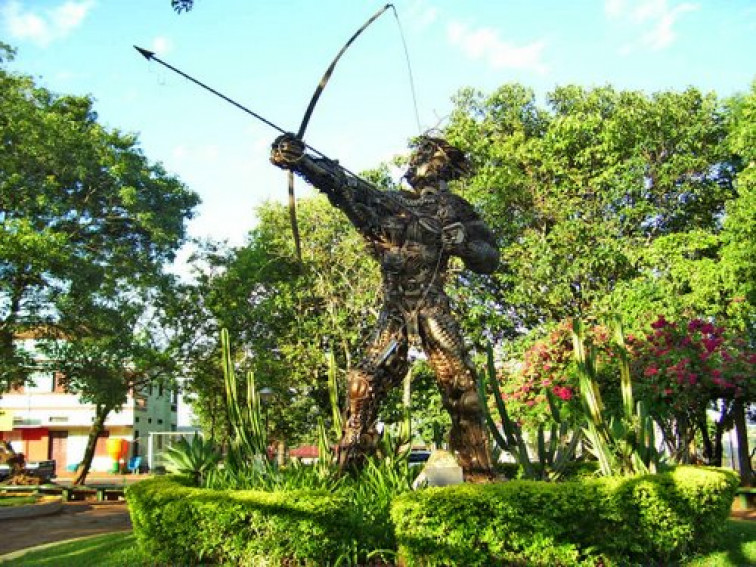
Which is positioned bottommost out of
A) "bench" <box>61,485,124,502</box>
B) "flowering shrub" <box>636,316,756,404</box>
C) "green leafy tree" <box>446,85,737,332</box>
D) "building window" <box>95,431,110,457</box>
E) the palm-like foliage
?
"bench" <box>61,485,124,502</box>

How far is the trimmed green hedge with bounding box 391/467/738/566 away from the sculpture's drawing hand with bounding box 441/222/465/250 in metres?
2.74

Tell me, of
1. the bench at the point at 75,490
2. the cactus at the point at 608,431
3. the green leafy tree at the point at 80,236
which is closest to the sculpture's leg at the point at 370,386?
the cactus at the point at 608,431

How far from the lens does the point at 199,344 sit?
19953mm

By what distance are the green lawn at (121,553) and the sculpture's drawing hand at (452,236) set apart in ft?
12.7

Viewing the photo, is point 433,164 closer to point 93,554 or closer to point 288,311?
point 93,554

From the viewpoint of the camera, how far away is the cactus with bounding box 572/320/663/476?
7.03 metres

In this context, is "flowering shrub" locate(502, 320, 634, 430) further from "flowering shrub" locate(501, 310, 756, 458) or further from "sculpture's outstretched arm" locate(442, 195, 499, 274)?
"sculpture's outstretched arm" locate(442, 195, 499, 274)

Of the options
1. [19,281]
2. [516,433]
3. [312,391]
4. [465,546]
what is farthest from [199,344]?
[465,546]

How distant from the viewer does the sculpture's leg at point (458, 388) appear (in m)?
7.00

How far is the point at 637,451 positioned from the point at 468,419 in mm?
1874

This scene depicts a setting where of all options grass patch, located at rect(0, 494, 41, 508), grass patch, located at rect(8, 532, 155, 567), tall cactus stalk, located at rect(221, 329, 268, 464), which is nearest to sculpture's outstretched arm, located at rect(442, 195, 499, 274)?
tall cactus stalk, located at rect(221, 329, 268, 464)

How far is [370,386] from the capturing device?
727cm

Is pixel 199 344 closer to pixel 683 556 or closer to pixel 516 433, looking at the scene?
pixel 516 433

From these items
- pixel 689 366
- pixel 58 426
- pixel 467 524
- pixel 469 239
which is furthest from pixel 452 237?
pixel 58 426
